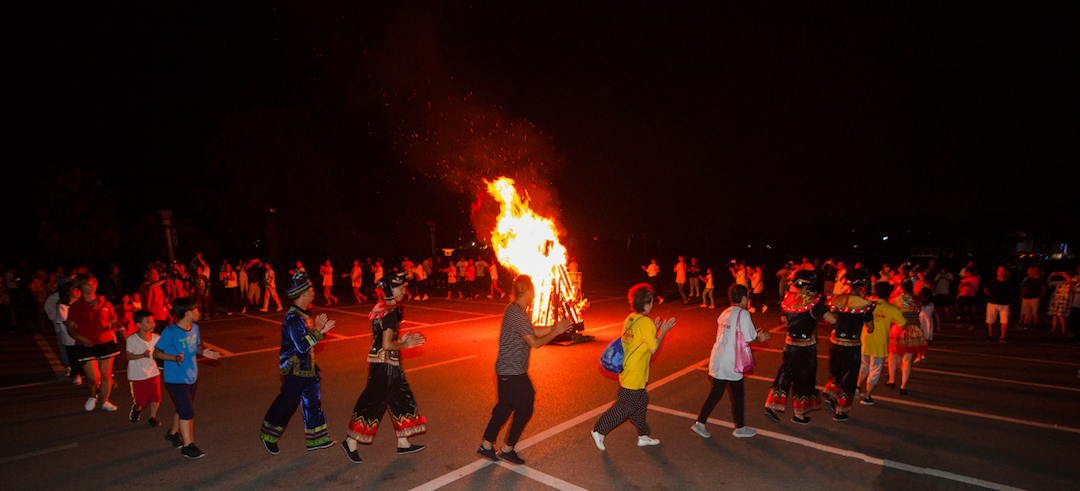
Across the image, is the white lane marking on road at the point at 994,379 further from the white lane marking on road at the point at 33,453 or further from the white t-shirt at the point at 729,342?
the white lane marking on road at the point at 33,453

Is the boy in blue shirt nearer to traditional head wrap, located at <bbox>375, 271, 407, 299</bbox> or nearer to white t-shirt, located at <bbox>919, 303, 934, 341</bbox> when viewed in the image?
traditional head wrap, located at <bbox>375, 271, 407, 299</bbox>

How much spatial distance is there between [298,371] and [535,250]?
714 centimetres

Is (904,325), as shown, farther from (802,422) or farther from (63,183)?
(63,183)

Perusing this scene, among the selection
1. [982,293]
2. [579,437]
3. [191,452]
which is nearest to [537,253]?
[579,437]

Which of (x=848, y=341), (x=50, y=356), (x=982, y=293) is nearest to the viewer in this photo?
(x=848, y=341)

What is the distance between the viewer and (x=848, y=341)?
20.2 ft

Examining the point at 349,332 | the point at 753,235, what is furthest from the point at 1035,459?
the point at 753,235

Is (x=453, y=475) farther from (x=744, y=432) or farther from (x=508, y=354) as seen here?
(x=744, y=432)

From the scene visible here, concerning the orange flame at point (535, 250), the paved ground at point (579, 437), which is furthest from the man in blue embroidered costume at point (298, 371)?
the orange flame at point (535, 250)

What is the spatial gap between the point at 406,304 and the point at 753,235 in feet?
202

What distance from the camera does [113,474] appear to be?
473 centimetres

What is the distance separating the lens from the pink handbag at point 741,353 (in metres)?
5.37

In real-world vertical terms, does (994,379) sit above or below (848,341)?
below

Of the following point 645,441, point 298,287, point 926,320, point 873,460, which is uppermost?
point 298,287
